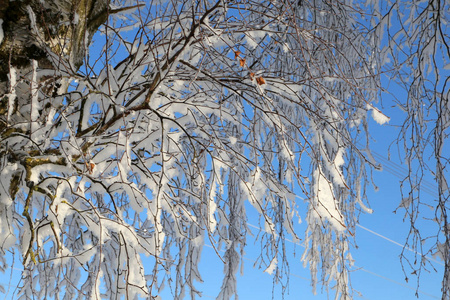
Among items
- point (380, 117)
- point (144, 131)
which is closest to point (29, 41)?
point (144, 131)

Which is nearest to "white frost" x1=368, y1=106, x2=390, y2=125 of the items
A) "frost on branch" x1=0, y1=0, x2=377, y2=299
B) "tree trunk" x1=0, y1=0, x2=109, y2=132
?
"frost on branch" x1=0, y1=0, x2=377, y2=299

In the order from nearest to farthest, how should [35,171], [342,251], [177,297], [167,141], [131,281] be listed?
1. [131,281]
2. [35,171]
3. [167,141]
4. [342,251]
5. [177,297]

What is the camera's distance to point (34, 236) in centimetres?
162

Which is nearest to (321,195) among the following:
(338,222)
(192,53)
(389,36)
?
(338,222)

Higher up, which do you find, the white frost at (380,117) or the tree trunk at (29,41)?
the tree trunk at (29,41)

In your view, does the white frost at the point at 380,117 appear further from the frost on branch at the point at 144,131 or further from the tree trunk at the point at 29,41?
the tree trunk at the point at 29,41

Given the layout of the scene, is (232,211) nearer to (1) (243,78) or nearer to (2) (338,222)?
(1) (243,78)

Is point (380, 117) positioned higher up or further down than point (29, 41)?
further down

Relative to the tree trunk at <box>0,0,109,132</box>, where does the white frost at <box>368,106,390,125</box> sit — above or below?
below

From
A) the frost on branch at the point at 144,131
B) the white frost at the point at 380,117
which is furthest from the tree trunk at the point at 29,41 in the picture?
the white frost at the point at 380,117

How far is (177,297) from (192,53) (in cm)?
139

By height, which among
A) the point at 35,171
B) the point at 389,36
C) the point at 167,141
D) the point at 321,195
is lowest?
the point at 321,195

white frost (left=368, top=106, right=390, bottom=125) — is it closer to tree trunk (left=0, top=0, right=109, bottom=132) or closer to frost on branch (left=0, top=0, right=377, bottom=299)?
frost on branch (left=0, top=0, right=377, bottom=299)

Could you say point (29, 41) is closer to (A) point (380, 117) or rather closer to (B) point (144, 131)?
(B) point (144, 131)
